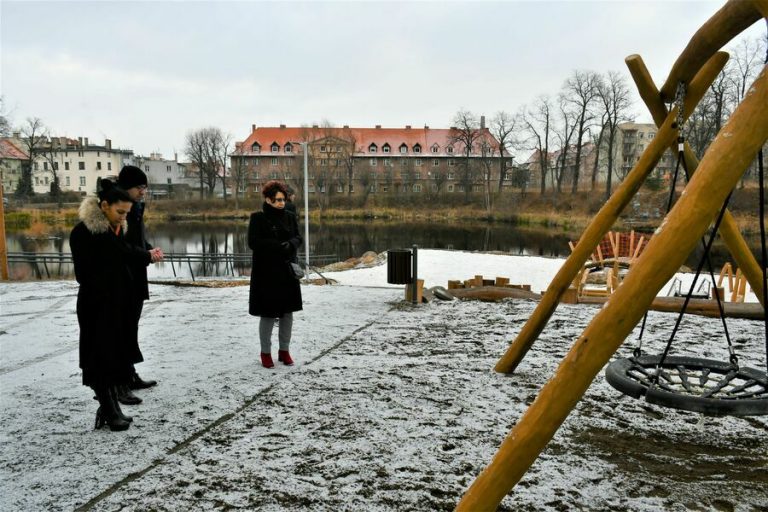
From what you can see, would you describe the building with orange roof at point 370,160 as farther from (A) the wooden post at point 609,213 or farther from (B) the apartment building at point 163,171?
(A) the wooden post at point 609,213

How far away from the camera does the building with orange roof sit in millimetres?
67750

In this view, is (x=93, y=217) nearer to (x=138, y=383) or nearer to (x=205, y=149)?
(x=138, y=383)

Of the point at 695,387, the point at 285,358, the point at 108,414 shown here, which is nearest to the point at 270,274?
the point at 285,358

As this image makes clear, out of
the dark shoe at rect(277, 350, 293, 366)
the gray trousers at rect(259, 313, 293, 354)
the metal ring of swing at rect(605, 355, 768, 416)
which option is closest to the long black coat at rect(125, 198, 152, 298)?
the gray trousers at rect(259, 313, 293, 354)

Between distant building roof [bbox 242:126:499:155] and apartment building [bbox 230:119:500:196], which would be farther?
distant building roof [bbox 242:126:499:155]

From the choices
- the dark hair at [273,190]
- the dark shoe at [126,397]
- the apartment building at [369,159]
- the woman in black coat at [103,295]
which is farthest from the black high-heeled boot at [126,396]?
the apartment building at [369,159]

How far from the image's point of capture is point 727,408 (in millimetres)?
2807

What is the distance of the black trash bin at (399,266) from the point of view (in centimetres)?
855

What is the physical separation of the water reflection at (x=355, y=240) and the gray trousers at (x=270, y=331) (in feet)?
63.0

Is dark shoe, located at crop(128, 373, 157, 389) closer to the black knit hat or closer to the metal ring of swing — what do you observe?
the black knit hat

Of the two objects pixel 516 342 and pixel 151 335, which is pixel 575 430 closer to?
pixel 516 342

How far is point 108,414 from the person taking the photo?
13.0 feet

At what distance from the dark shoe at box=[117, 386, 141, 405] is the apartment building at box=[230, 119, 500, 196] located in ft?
202

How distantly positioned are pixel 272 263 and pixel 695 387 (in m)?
3.64
